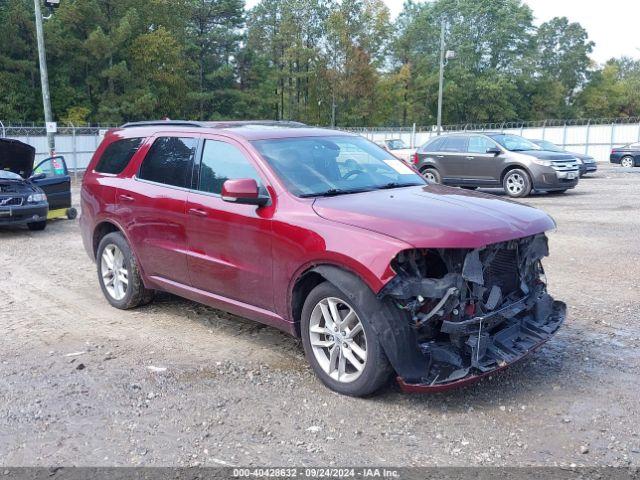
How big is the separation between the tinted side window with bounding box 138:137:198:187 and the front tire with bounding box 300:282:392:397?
182cm

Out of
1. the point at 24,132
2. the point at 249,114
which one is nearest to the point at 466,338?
the point at 24,132

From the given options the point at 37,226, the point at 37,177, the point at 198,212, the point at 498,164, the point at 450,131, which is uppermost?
the point at 450,131

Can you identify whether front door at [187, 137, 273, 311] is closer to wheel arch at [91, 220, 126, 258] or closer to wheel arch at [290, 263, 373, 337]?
wheel arch at [290, 263, 373, 337]

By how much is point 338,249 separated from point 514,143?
46.0 ft

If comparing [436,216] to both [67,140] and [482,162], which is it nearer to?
[482,162]

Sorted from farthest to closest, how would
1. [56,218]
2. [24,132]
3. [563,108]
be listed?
[563,108]
[24,132]
[56,218]

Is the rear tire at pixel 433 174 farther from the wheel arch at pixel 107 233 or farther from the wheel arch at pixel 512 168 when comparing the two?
the wheel arch at pixel 107 233

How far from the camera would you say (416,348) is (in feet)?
12.7

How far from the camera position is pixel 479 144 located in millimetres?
16891

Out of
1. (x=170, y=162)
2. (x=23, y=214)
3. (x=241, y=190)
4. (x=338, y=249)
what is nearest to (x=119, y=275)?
(x=170, y=162)

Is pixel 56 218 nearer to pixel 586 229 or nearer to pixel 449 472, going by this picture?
pixel 586 229

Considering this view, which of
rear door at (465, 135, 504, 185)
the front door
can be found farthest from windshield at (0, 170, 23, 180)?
rear door at (465, 135, 504, 185)

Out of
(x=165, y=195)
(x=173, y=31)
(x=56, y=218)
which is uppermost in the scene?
(x=173, y=31)

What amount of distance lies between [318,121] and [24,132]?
47.6 metres
